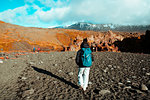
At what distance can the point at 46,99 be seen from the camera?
5.72 meters

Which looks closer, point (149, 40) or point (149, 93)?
point (149, 93)

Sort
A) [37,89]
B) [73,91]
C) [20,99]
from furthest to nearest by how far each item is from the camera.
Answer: [37,89] → [73,91] → [20,99]

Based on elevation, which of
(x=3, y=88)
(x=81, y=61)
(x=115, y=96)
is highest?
(x=81, y=61)

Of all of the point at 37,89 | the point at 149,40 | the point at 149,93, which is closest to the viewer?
the point at 149,93

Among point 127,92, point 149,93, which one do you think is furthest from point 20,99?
point 149,93

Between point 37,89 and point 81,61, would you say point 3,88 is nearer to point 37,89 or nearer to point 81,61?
point 37,89

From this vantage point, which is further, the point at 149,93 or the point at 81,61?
the point at 81,61

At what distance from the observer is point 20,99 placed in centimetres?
584

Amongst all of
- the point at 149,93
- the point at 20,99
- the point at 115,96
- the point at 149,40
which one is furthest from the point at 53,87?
the point at 149,40

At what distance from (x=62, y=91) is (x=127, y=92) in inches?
141

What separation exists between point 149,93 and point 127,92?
988 millimetres

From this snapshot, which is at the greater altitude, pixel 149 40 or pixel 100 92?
pixel 149 40

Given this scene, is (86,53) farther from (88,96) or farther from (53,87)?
(53,87)

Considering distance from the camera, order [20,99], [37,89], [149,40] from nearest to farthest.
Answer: [20,99], [37,89], [149,40]
